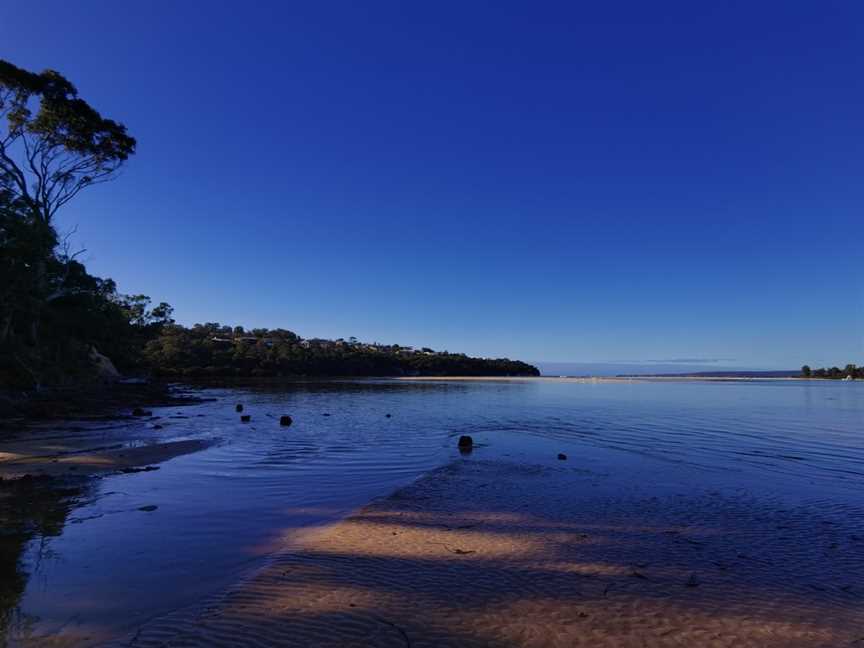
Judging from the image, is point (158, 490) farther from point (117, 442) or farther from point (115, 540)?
point (117, 442)

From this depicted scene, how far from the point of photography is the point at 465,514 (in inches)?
435

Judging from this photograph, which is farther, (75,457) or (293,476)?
(75,457)

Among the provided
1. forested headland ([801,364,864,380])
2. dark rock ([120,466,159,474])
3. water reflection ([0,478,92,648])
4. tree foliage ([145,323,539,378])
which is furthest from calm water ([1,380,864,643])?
forested headland ([801,364,864,380])

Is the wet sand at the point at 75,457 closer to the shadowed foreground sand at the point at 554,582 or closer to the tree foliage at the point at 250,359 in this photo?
the shadowed foreground sand at the point at 554,582

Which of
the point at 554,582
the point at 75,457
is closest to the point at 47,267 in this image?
the point at 75,457

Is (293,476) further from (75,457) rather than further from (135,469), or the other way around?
(75,457)

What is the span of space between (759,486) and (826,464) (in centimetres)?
519

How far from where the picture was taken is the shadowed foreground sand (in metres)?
5.56

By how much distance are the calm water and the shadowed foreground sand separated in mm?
1085

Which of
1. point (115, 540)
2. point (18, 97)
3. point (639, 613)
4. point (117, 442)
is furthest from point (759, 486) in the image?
point (18, 97)

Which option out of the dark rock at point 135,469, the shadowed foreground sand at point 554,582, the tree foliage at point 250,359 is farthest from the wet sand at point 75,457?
the tree foliage at point 250,359

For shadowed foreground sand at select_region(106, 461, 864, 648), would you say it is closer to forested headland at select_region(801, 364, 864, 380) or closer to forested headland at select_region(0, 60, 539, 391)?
forested headland at select_region(0, 60, 539, 391)

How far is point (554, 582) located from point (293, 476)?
10.0 meters

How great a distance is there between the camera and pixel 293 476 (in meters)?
15.0
